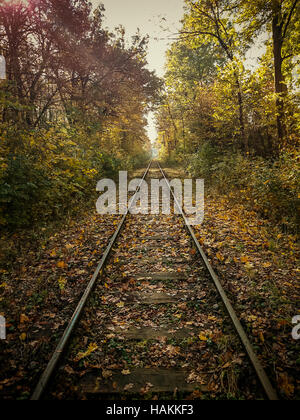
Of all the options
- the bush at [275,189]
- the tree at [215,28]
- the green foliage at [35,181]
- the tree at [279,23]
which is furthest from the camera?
the tree at [215,28]

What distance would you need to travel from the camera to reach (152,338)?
2.92m

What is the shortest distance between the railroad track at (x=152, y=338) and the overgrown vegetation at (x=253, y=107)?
3.59 m

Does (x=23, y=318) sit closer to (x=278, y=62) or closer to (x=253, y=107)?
(x=278, y=62)

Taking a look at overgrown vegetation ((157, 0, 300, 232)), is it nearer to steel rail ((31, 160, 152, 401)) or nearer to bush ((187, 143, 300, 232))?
bush ((187, 143, 300, 232))

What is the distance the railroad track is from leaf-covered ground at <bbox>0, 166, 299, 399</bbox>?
14 millimetres

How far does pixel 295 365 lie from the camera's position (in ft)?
8.00

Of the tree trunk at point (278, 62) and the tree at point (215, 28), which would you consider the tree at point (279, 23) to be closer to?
the tree trunk at point (278, 62)

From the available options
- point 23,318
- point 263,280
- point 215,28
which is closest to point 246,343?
point 263,280

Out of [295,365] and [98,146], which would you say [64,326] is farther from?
[98,146]

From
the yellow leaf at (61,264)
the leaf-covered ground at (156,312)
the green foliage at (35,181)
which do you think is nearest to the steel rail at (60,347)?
the leaf-covered ground at (156,312)

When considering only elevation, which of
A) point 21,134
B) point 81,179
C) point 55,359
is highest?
point 21,134

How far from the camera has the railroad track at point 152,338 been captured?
2311mm

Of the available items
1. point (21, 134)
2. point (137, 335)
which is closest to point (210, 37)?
point (21, 134)

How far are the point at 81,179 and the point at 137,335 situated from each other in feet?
23.1
